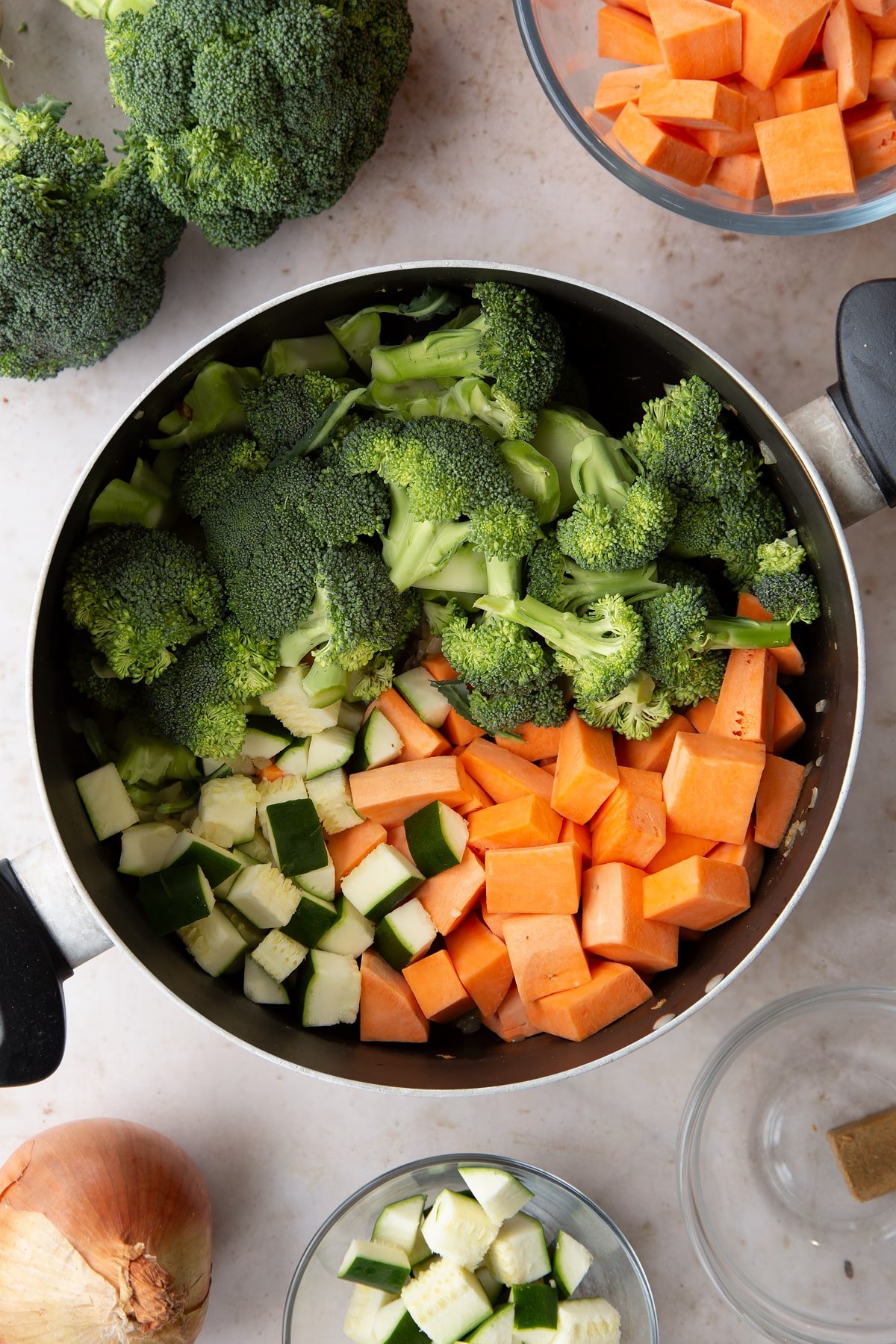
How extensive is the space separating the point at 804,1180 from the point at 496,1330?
614mm

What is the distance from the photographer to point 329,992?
1.62 meters

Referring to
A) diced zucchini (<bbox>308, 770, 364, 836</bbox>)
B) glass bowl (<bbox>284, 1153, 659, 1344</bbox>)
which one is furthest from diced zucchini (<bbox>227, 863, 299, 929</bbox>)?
glass bowl (<bbox>284, 1153, 659, 1344</bbox>)

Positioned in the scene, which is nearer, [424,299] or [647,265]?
[424,299]

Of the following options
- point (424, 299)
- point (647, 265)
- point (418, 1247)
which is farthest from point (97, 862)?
point (647, 265)

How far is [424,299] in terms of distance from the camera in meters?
1.54

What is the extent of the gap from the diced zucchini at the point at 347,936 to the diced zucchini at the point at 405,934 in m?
0.03

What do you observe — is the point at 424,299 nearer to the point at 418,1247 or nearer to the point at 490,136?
the point at 490,136

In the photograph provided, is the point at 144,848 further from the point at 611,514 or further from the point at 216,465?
the point at 611,514

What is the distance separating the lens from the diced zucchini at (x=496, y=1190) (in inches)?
62.6

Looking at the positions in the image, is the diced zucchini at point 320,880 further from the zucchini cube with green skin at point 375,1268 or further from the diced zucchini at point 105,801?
the zucchini cube with green skin at point 375,1268

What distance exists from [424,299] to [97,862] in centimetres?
97

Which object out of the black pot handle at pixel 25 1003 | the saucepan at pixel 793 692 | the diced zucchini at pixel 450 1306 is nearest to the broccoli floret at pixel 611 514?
the saucepan at pixel 793 692

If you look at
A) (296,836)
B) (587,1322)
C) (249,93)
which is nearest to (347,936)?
(296,836)

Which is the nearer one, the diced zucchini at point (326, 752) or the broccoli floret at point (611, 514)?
the broccoli floret at point (611, 514)
